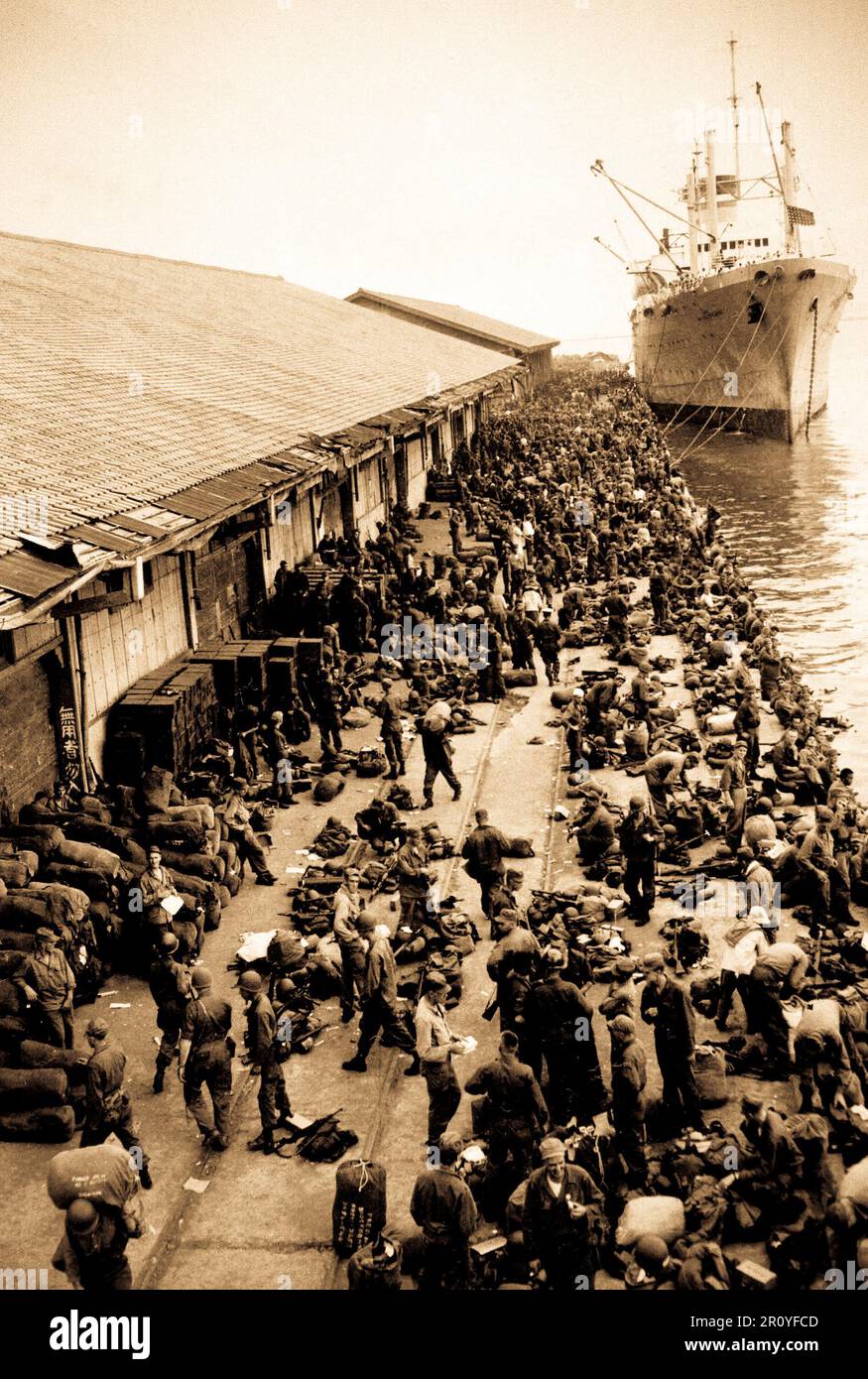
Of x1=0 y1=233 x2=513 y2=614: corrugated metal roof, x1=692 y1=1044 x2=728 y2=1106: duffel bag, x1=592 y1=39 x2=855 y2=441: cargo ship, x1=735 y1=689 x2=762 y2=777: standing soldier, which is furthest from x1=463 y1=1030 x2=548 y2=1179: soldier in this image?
x1=592 y1=39 x2=855 y2=441: cargo ship

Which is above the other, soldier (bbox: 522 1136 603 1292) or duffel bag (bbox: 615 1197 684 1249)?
soldier (bbox: 522 1136 603 1292)

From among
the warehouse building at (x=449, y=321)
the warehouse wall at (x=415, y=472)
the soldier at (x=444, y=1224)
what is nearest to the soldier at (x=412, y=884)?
the soldier at (x=444, y=1224)

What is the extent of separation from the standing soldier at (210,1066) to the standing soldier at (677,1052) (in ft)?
11.3

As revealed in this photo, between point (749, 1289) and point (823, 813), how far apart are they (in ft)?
23.4

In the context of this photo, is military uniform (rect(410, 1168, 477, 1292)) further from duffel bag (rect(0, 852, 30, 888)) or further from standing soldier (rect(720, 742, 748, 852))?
standing soldier (rect(720, 742, 748, 852))

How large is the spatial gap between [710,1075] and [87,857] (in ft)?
21.1

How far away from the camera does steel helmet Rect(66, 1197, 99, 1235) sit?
7.20 metres

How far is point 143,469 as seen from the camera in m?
16.2

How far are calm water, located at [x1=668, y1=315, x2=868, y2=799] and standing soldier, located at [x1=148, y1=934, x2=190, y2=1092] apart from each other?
13298mm

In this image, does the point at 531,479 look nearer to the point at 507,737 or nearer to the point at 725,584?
the point at 725,584

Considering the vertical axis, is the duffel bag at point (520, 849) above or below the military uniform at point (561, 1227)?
below

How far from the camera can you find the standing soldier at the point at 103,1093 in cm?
871

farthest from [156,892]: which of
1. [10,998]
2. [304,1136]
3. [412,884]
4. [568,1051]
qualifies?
[568,1051]

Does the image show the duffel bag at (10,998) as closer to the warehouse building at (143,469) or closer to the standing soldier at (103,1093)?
the standing soldier at (103,1093)
